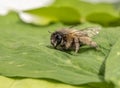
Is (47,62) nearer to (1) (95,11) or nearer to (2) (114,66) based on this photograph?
(2) (114,66)

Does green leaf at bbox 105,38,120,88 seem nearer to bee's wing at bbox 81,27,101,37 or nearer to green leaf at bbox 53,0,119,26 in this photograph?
bee's wing at bbox 81,27,101,37

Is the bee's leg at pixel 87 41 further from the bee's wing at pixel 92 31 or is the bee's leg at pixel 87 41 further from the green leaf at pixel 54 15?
the green leaf at pixel 54 15

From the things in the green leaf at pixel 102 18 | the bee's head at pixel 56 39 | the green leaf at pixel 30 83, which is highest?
the bee's head at pixel 56 39

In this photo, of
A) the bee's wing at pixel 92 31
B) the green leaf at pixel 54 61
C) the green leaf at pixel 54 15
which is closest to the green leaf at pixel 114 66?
the green leaf at pixel 54 61

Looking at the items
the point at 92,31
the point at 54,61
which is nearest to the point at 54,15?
the point at 92,31

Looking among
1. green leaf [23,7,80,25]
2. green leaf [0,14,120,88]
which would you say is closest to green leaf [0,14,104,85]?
green leaf [0,14,120,88]

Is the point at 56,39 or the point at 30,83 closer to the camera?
the point at 30,83

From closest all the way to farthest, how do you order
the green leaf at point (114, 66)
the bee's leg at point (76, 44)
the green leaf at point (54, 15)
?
the green leaf at point (114, 66), the bee's leg at point (76, 44), the green leaf at point (54, 15)

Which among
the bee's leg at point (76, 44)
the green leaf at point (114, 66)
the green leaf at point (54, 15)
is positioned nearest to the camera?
the green leaf at point (114, 66)
